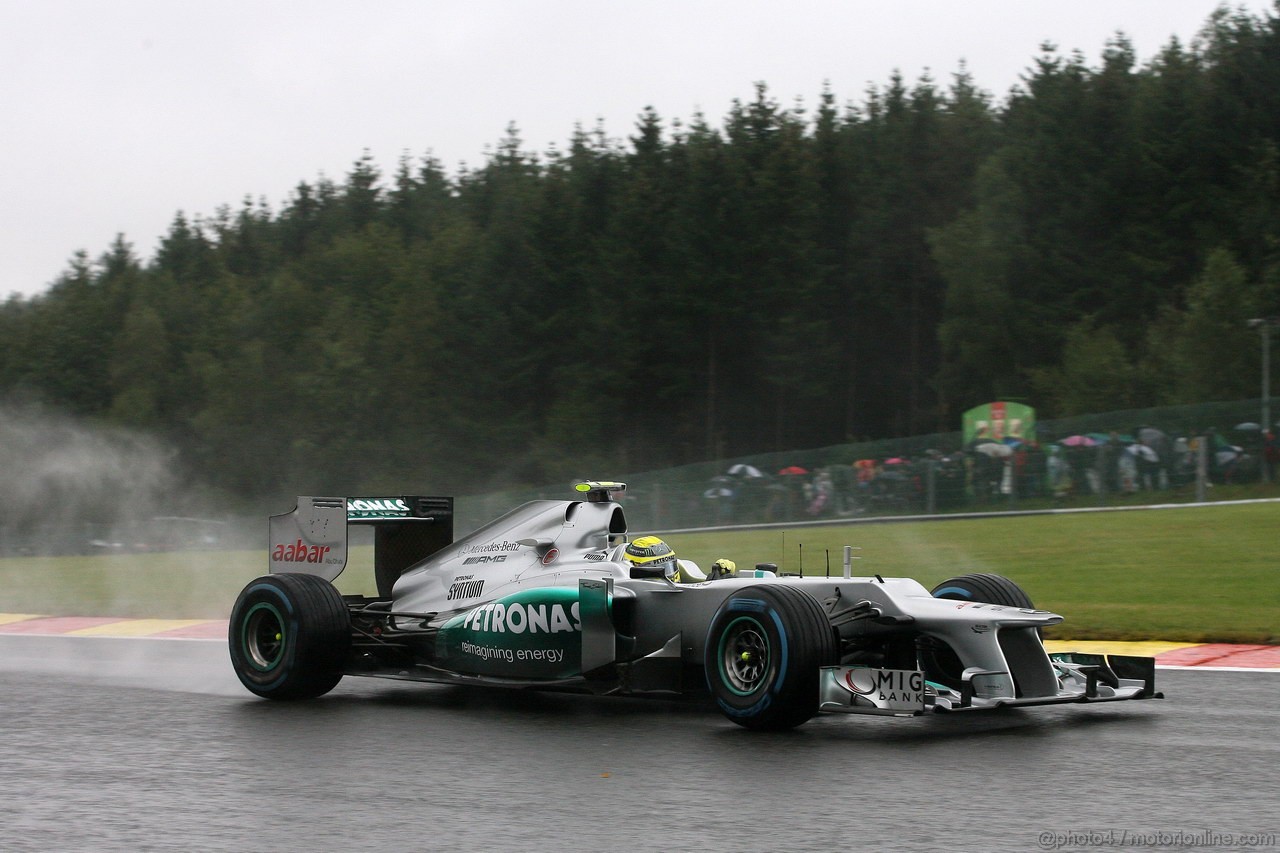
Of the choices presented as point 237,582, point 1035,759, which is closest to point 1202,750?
point 1035,759

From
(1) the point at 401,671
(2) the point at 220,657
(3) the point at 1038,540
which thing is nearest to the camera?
(1) the point at 401,671

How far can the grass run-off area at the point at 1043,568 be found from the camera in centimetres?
1441

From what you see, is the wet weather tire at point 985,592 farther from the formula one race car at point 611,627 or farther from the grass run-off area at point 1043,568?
the grass run-off area at point 1043,568

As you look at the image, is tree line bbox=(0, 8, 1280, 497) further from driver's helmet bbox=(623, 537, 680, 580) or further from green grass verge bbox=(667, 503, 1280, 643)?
driver's helmet bbox=(623, 537, 680, 580)

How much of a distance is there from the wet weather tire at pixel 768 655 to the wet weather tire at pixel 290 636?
3012 millimetres

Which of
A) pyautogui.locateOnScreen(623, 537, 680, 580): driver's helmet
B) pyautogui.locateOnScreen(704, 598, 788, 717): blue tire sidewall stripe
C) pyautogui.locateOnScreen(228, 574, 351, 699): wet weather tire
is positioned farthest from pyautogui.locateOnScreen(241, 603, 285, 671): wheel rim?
pyautogui.locateOnScreen(704, 598, 788, 717): blue tire sidewall stripe

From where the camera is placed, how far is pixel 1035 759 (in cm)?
735

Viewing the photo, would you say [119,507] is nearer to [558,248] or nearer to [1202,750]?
[558,248]

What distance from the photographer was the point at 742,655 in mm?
8516

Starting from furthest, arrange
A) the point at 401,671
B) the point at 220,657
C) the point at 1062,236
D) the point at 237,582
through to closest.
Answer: the point at 1062,236 < the point at 237,582 < the point at 220,657 < the point at 401,671

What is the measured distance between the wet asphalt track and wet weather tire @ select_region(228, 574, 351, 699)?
0.23 m

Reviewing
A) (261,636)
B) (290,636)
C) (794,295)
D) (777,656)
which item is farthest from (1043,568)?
(794,295)

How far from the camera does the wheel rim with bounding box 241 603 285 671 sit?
10.6 meters

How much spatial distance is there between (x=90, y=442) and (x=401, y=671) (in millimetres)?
83026
